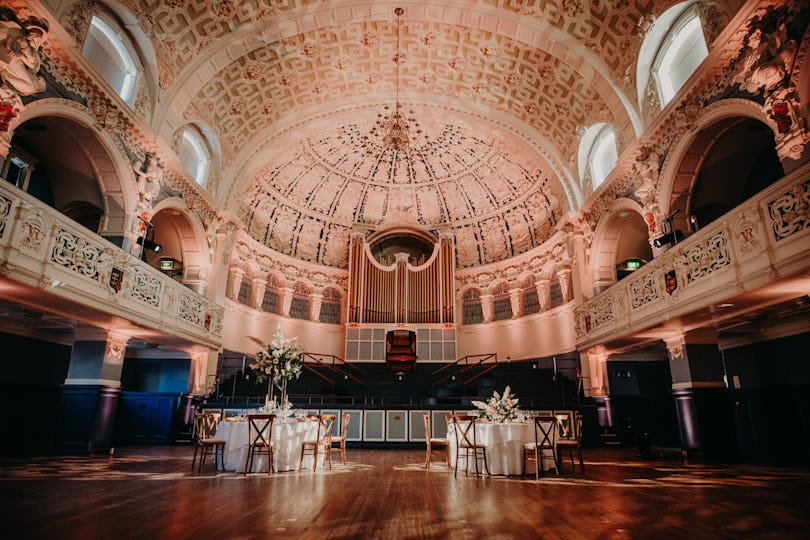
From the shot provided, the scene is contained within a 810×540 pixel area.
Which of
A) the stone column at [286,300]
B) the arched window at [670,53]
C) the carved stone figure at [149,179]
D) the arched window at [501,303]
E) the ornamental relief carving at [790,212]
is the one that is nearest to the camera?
the ornamental relief carving at [790,212]

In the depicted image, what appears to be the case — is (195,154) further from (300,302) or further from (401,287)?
(401,287)

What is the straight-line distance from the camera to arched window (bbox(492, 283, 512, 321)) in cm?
1675

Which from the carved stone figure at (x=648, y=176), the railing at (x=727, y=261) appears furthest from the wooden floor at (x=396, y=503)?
the carved stone figure at (x=648, y=176)

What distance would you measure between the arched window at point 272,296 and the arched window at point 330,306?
1856 millimetres

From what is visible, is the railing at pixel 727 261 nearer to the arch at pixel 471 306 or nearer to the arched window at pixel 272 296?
the arch at pixel 471 306

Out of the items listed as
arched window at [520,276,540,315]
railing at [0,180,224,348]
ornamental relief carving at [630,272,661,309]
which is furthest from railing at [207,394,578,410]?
arched window at [520,276,540,315]

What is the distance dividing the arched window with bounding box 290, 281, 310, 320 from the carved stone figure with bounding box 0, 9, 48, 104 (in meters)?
11.3

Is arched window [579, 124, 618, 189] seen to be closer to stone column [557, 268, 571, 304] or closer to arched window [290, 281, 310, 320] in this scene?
stone column [557, 268, 571, 304]

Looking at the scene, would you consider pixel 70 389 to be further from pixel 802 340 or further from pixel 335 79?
pixel 802 340

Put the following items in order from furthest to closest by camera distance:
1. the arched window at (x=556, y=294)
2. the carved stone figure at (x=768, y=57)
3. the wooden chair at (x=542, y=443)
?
the arched window at (x=556, y=294), the wooden chair at (x=542, y=443), the carved stone figure at (x=768, y=57)

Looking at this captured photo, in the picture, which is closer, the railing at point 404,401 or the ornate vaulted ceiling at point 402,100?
the ornate vaulted ceiling at point 402,100

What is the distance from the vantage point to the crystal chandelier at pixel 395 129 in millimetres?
11258

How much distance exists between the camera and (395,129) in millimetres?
11258

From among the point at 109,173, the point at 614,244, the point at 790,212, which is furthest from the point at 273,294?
the point at 790,212
